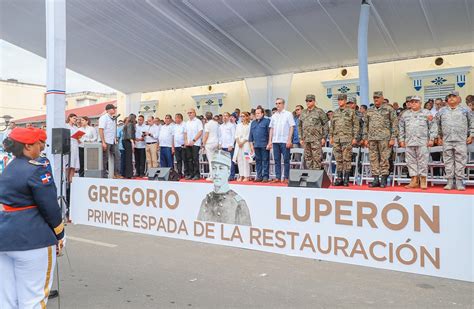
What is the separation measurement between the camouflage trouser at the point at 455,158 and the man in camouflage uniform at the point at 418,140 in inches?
10.6

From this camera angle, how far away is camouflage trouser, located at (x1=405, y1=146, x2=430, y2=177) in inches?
258

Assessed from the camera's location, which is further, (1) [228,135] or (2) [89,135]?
(2) [89,135]

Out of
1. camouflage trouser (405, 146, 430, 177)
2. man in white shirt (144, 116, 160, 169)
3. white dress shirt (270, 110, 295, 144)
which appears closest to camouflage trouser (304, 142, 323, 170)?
white dress shirt (270, 110, 295, 144)

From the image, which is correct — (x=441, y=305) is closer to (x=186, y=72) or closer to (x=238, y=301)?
(x=238, y=301)

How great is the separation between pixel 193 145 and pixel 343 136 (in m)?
3.81

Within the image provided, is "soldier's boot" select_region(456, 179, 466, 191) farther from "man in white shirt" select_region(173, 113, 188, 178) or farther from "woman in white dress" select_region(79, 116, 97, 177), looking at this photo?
"woman in white dress" select_region(79, 116, 97, 177)

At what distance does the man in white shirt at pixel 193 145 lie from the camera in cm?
955

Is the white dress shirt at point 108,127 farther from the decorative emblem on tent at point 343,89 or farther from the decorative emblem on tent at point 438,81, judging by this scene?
the decorative emblem on tent at point 438,81

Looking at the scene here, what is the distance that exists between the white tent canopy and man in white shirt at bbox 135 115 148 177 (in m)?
3.16

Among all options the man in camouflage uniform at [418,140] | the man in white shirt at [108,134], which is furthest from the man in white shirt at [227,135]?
the man in camouflage uniform at [418,140]

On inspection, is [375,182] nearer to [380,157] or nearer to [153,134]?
[380,157]

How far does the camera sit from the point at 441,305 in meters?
3.64

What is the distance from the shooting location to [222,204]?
5.80m

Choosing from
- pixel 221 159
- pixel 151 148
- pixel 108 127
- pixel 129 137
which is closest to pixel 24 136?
pixel 221 159
